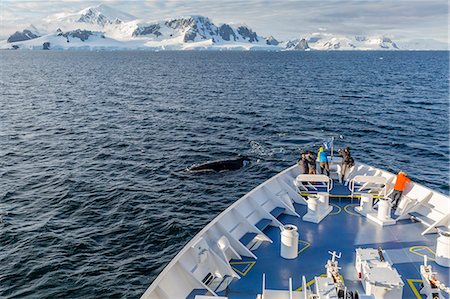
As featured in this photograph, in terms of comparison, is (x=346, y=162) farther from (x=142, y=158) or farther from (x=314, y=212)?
(x=142, y=158)

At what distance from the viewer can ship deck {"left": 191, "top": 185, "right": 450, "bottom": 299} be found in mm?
13750

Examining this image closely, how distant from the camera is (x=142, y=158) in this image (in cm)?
4378

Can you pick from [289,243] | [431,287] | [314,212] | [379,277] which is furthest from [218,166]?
[431,287]

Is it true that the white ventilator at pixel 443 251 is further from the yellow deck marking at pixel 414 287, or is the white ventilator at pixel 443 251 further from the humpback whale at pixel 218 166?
the humpback whale at pixel 218 166

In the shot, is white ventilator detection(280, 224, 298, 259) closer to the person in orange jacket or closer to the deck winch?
the deck winch

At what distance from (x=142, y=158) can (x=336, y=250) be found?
3090 centimetres

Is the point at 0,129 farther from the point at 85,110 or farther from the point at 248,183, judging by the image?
the point at 248,183

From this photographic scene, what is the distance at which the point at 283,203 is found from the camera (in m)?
19.5

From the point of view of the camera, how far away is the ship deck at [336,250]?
13.8 m

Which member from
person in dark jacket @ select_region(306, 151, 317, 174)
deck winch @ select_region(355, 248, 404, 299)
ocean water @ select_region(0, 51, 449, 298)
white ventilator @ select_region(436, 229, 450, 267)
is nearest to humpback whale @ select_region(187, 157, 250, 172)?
ocean water @ select_region(0, 51, 449, 298)

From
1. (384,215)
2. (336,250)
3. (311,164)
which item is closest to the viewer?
(336,250)

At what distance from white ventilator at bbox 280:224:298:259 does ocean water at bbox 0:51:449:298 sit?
371 inches

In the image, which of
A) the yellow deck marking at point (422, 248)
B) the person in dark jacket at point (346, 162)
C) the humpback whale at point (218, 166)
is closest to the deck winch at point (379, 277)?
the yellow deck marking at point (422, 248)

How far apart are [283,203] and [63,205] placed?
751 inches
